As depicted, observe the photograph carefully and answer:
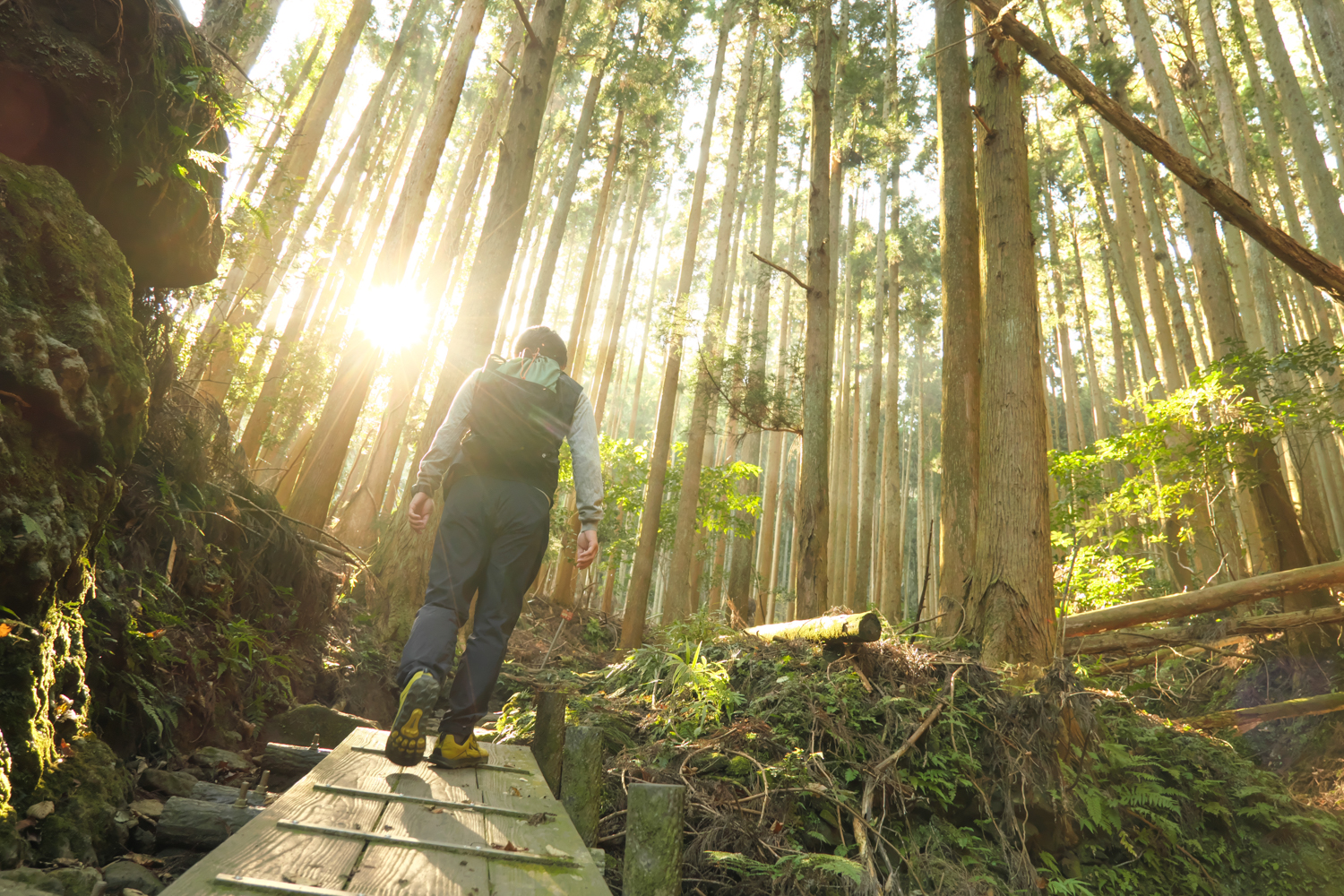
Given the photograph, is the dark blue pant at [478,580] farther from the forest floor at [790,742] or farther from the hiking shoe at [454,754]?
the forest floor at [790,742]

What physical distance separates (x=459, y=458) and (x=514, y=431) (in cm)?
32

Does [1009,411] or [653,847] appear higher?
[1009,411]

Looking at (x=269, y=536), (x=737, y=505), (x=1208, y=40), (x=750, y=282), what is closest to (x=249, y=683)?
→ (x=269, y=536)

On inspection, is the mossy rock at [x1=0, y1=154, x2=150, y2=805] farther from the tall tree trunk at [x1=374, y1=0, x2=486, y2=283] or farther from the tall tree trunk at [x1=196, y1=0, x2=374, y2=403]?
the tall tree trunk at [x1=374, y1=0, x2=486, y2=283]

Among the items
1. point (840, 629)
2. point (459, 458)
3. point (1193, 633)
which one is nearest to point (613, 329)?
point (1193, 633)

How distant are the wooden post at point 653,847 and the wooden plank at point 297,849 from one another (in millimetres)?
735

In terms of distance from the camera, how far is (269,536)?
4.85 meters

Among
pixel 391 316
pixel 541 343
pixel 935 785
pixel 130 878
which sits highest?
pixel 391 316

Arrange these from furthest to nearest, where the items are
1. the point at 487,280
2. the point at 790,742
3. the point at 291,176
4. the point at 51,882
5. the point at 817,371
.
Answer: the point at 817,371, the point at 291,176, the point at 487,280, the point at 790,742, the point at 51,882

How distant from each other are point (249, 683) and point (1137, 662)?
7.50m

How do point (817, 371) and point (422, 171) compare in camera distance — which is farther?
point (422, 171)

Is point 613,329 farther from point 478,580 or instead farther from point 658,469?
point 478,580

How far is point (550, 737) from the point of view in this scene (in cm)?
311

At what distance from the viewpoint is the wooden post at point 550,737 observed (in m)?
3.06
